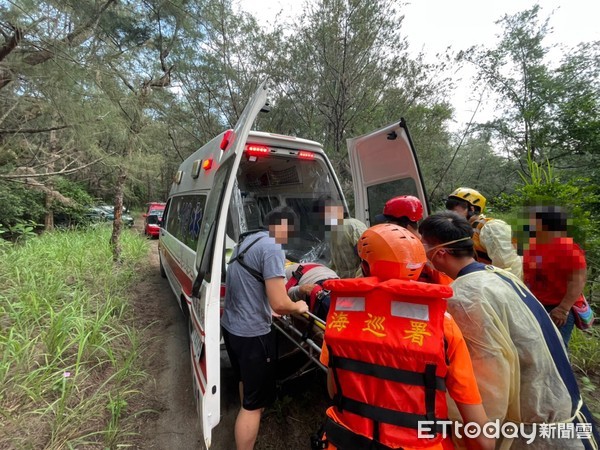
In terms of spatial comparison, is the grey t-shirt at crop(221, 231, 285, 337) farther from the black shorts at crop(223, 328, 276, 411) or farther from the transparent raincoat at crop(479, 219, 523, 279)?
the transparent raincoat at crop(479, 219, 523, 279)

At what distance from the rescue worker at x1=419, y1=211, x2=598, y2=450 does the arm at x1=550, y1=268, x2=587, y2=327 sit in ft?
3.89

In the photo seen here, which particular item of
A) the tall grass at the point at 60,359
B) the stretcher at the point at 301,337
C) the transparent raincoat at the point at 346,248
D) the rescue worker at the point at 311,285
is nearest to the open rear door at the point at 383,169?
the transparent raincoat at the point at 346,248

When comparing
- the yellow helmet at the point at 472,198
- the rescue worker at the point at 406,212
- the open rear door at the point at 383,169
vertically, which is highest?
the open rear door at the point at 383,169

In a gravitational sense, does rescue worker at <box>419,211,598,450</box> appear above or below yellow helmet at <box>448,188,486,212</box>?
below

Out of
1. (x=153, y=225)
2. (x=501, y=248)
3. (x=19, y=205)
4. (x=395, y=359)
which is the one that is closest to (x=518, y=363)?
(x=395, y=359)

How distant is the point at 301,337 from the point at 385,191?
7.59ft

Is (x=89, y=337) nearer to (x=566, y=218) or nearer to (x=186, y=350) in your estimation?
(x=186, y=350)

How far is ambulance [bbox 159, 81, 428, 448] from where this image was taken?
1.83 meters

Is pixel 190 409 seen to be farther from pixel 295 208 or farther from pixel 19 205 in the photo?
pixel 19 205

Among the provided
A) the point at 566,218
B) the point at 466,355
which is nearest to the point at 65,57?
the point at 466,355

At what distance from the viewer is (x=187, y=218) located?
153 inches

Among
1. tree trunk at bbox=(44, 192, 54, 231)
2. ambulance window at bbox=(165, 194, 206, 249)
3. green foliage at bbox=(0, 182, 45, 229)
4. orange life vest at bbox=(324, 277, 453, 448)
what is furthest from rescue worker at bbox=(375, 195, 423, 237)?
tree trunk at bbox=(44, 192, 54, 231)

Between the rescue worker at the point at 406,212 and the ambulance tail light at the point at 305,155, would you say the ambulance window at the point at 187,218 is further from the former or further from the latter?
the rescue worker at the point at 406,212

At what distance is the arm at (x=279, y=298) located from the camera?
179 cm
